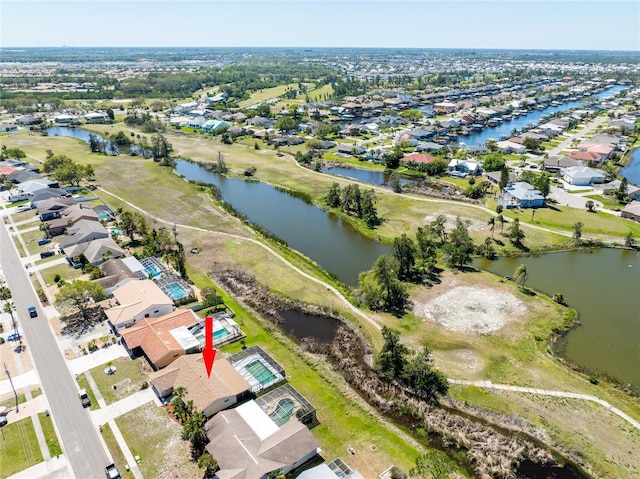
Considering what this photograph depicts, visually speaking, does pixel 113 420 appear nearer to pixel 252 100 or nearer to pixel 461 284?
pixel 461 284

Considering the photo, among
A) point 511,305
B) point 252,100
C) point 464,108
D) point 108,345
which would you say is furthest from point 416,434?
point 252,100

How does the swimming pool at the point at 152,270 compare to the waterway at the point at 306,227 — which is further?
the waterway at the point at 306,227

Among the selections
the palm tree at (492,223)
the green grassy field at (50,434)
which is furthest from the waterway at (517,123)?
the green grassy field at (50,434)

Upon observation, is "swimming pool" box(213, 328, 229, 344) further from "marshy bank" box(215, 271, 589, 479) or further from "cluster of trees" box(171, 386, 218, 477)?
"cluster of trees" box(171, 386, 218, 477)

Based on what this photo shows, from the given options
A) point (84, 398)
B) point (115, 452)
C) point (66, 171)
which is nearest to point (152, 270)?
point (84, 398)

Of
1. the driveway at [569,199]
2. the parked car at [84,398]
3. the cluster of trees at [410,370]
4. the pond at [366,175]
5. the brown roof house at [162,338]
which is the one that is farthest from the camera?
the pond at [366,175]

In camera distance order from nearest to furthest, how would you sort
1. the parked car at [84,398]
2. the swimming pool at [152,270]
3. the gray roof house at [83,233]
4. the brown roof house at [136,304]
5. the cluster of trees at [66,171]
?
the parked car at [84,398] → the brown roof house at [136,304] → the swimming pool at [152,270] → the gray roof house at [83,233] → the cluster of trees at [66,171]

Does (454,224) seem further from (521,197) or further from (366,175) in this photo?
(366,175)

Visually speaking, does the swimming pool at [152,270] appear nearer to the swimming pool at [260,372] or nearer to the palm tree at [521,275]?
the swimming pool at [260,372]
